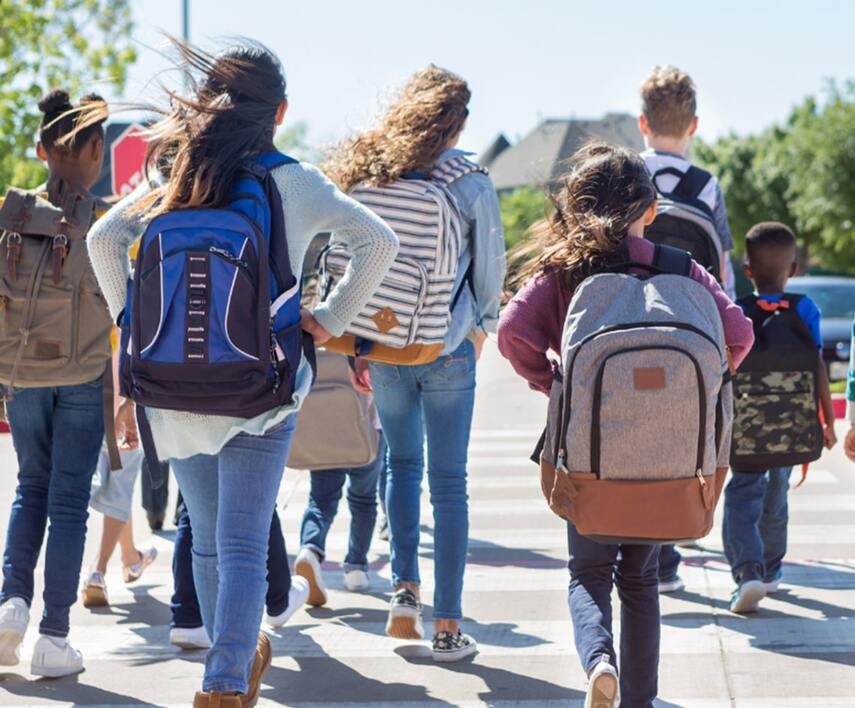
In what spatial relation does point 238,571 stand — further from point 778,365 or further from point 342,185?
point 778,365

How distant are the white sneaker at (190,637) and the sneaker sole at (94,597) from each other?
102cm

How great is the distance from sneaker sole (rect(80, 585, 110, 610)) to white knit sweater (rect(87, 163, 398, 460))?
7.89ft

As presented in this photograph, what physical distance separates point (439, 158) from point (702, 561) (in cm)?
277

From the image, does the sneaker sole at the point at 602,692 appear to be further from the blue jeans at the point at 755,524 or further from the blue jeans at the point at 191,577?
the blue jeans at the point at 755,524

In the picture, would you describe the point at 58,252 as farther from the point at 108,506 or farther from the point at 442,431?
the point at 108,506

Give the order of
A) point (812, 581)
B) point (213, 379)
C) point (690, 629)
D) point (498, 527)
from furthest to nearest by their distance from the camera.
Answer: point (498, 527) < point (812, 581) < point (690, 629) < point (213, 379)

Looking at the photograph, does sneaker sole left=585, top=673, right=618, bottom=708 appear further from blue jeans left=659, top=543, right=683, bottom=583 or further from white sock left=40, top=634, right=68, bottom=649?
blue jeans left=659, top=543, right=683, bottom=583

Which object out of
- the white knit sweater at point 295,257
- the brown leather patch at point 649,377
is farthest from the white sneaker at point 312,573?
the brown leather patch at point 649,377

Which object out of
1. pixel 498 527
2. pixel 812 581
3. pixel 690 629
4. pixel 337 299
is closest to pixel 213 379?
pixel 337 299

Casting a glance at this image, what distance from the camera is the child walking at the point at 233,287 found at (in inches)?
156

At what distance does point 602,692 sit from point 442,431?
1.49 meters

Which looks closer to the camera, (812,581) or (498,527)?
(812,581)

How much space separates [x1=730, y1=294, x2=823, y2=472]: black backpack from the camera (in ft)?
19.7

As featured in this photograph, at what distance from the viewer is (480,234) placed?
533 cm
